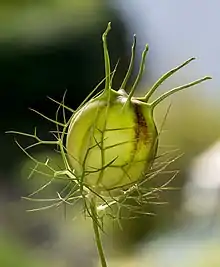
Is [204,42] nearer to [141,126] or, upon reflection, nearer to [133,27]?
[133,27]

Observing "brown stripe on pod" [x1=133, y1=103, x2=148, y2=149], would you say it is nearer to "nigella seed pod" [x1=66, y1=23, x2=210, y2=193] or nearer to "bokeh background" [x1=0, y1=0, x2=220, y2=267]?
"nigella seed pod" [x1=66, y1=23, x2=210, y2=193]

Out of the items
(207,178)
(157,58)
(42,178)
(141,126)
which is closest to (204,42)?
(157,58)

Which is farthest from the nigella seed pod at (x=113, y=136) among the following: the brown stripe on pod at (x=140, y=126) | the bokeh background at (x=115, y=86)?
the bokeh background at (x=115, y=86)

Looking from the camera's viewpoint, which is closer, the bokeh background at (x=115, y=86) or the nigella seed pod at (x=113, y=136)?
the nigella seed pod at (x=113, y=136)

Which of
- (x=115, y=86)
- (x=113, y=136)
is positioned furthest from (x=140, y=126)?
(x=115, y=86)

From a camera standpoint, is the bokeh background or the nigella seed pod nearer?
the nigella seed pod

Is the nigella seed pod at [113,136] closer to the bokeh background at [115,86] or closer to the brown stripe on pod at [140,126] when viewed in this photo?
the brown stripe on pod at [140,126]

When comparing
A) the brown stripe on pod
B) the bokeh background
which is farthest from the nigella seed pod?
the bokeh background
